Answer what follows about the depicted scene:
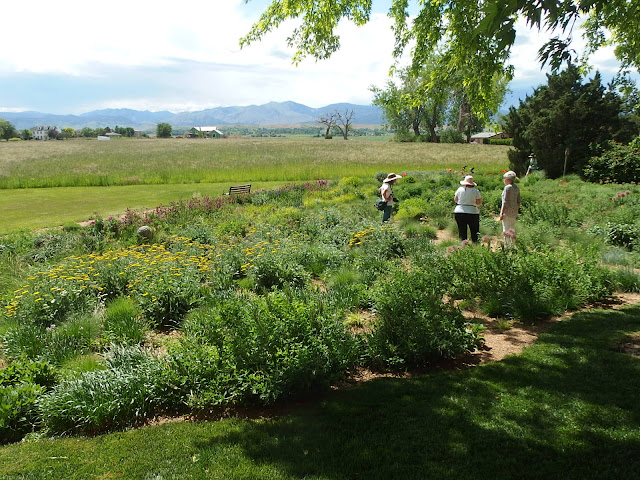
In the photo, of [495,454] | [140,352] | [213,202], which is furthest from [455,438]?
[213,202]

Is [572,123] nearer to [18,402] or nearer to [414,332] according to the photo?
[414,332]

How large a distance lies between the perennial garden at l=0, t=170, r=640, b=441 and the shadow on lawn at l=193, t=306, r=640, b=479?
0.45 m

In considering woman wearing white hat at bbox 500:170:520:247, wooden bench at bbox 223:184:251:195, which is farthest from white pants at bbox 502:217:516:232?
wooden bench at bbox 223:184:251:195

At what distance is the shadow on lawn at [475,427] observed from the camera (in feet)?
9.71

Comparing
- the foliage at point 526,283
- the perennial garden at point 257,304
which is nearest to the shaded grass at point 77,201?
the perennial garden at point 257,304

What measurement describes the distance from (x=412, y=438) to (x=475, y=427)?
1.73 feet

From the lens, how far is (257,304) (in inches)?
185

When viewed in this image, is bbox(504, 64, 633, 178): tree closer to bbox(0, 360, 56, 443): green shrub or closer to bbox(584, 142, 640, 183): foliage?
bbox(584, 142, 640, 183): foliage

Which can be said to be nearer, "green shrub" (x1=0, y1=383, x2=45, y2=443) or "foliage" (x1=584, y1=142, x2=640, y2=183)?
"green shrub" (x1=0, y1=383, x2=45, y2=443)

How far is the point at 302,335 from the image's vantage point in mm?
4262

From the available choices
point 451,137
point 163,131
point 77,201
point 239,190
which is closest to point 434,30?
point 239,190

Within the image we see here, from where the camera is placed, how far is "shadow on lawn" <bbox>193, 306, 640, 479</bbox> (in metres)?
2.96

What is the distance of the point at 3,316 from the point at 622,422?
25.2ft

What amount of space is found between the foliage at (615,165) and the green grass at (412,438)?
14577mm
